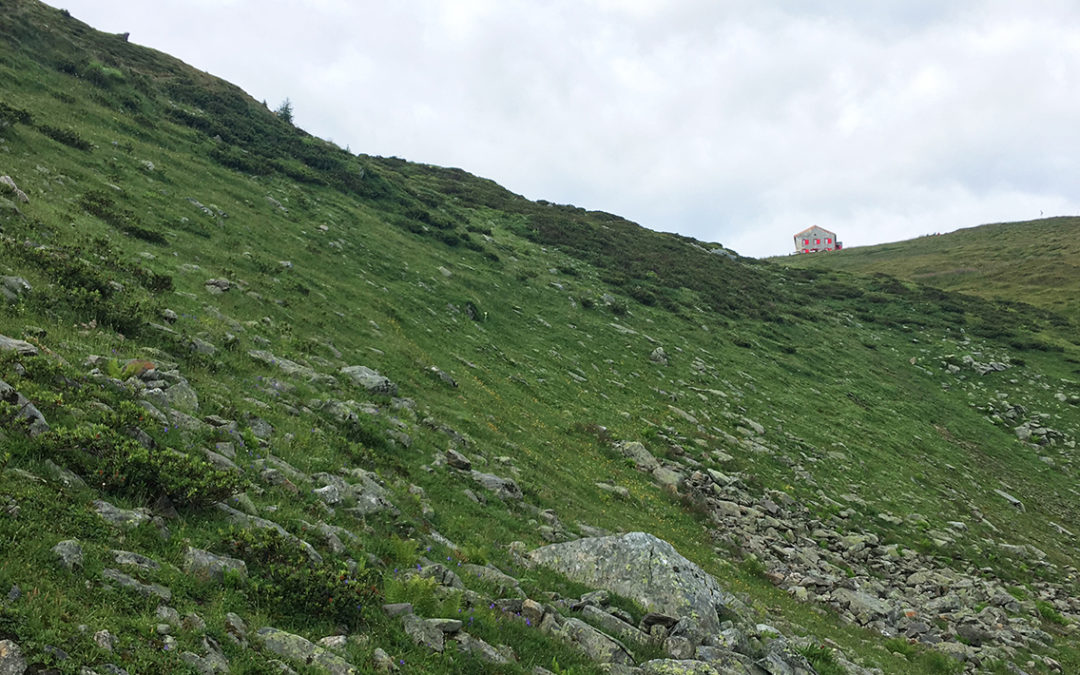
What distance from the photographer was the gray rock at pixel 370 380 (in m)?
16.5

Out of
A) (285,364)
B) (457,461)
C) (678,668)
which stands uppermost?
(285,364)

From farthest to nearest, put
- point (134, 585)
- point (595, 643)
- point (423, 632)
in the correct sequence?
1. point (595, 643)
2. point (423, 632)
3. point (134, 585)

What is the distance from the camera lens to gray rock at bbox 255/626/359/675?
5.82 metres

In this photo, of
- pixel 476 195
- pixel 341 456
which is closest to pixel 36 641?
pixel 341 456

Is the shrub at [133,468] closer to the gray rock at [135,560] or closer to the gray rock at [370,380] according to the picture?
the gray rock at [135,560]

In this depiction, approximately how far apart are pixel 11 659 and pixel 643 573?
9.36 metres

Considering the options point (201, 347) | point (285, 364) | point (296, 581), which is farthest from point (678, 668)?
point (201, 347)

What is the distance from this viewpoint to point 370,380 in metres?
16.7

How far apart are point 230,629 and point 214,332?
1100 cm

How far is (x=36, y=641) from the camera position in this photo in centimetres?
444

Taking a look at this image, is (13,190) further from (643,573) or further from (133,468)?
(643,573)

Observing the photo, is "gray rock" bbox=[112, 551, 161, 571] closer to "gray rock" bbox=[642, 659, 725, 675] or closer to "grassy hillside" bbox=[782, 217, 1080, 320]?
"gray rock" bbox=[642, 659, 725, 675]

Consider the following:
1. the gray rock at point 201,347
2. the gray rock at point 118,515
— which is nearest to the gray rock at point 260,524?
the gray rock at point 118,515

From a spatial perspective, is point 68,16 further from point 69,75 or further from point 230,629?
point 230,629
